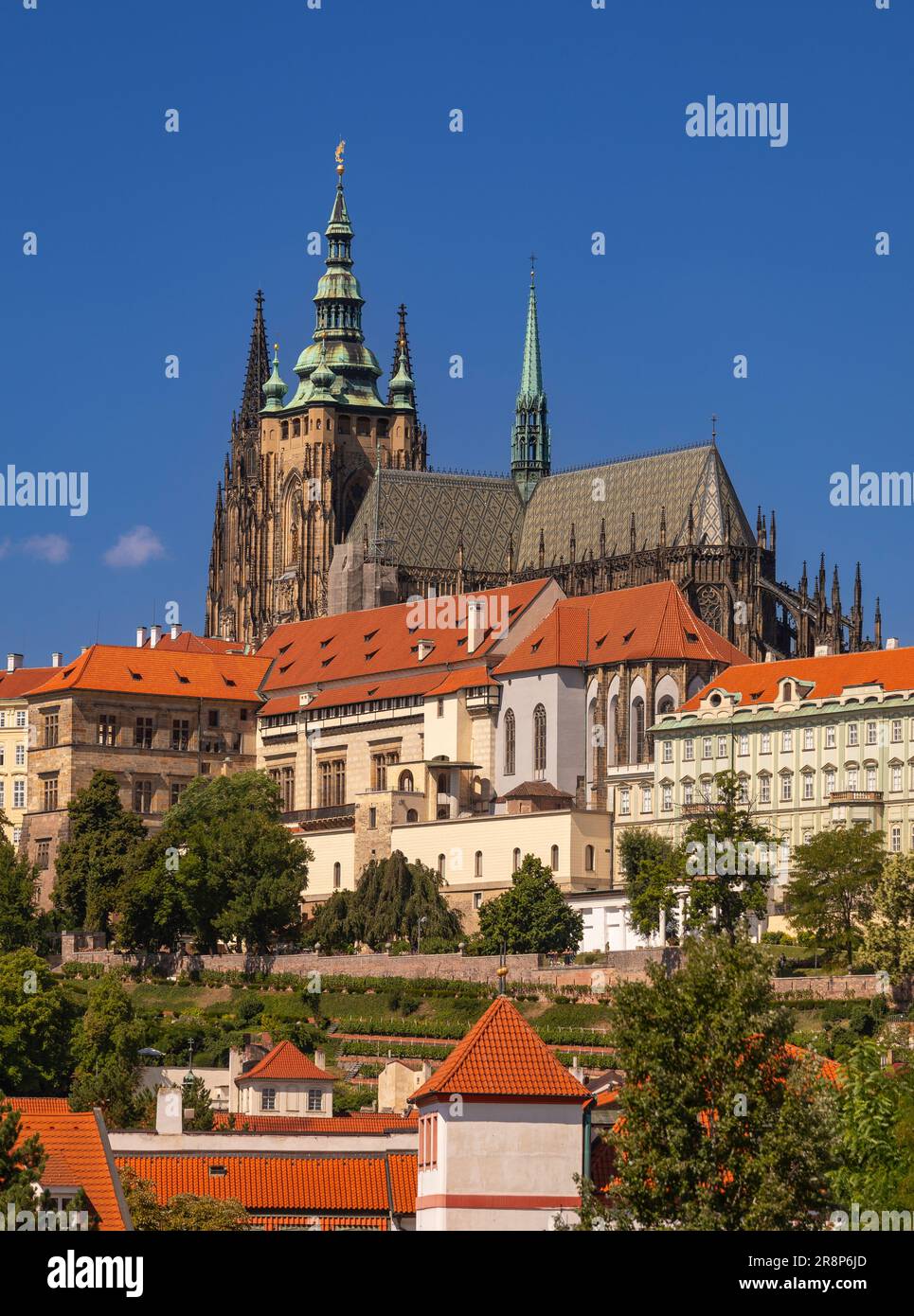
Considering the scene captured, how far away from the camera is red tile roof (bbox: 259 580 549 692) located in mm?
137875

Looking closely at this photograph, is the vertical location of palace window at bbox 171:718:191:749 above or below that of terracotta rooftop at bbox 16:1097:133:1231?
above

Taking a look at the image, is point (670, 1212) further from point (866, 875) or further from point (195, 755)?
point (195, 755)

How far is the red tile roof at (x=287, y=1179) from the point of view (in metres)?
49.7

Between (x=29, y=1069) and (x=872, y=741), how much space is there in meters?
41.8

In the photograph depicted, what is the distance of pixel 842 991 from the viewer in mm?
92375

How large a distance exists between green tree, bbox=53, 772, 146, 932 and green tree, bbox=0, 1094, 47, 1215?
77.9 meters

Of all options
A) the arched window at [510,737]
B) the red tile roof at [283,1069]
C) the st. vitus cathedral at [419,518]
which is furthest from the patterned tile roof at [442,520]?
the red tile roof at [283,1069]

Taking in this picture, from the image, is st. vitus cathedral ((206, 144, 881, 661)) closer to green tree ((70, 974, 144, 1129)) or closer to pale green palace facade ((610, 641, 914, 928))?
pale green palace facade ((610, 641, 914, 928))

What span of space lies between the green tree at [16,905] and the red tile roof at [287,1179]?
201 ft

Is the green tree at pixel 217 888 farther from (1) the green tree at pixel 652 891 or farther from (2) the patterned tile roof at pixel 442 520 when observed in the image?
(2) the patterned tile roof at pixel 442 520

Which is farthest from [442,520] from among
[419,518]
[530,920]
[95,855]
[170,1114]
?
[170,1114]

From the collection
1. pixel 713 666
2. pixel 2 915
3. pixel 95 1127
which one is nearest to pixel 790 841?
pixel 713 666

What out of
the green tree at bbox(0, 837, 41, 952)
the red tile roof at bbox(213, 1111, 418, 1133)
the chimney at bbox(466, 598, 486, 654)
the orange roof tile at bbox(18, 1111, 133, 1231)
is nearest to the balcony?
the chimney at bbox(466, 598, 486, 654)
